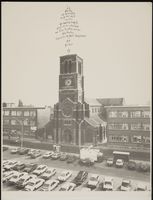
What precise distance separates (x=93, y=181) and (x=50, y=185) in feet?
2.09

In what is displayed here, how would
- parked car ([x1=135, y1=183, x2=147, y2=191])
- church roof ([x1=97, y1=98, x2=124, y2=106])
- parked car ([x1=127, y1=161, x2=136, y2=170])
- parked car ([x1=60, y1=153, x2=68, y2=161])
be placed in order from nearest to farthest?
parked car ([x1=135, y1=183, x2=147, y2=191]), parked car ([x1=127, y1=161, x2=136, y2=170]), church roof ([x1=97, y1=98, x2=124, y2=106]), parked car ([x1=60, y1=153, x2=68, y2=161])

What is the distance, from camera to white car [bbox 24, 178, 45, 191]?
3434 mm

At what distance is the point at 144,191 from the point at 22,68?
2.65 metres

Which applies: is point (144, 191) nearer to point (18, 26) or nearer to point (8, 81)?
point (8, 81)

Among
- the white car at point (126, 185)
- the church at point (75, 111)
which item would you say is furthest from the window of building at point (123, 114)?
the white car at point (126, 185)

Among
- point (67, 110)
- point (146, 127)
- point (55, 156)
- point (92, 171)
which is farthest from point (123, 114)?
point (55, 156)

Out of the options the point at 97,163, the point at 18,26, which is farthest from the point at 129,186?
the point at 18,26

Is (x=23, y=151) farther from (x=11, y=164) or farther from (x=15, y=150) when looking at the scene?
(x=11, y=164)

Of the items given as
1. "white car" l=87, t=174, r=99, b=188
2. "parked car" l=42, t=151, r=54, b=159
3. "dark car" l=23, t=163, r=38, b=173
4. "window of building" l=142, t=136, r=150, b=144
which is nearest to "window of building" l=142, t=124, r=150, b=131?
"window of building" l=142, t=136, r=150, b=144

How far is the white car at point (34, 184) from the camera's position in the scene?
11.3ft

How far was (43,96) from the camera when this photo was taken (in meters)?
3.74

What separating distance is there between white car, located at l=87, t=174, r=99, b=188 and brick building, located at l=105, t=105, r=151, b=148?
1.80ft

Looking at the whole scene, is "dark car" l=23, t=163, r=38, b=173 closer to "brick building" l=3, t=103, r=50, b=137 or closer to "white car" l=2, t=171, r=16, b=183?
"white car" l=2, t=171, r=16, b=183

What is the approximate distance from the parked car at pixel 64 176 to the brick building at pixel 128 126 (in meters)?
0.78
